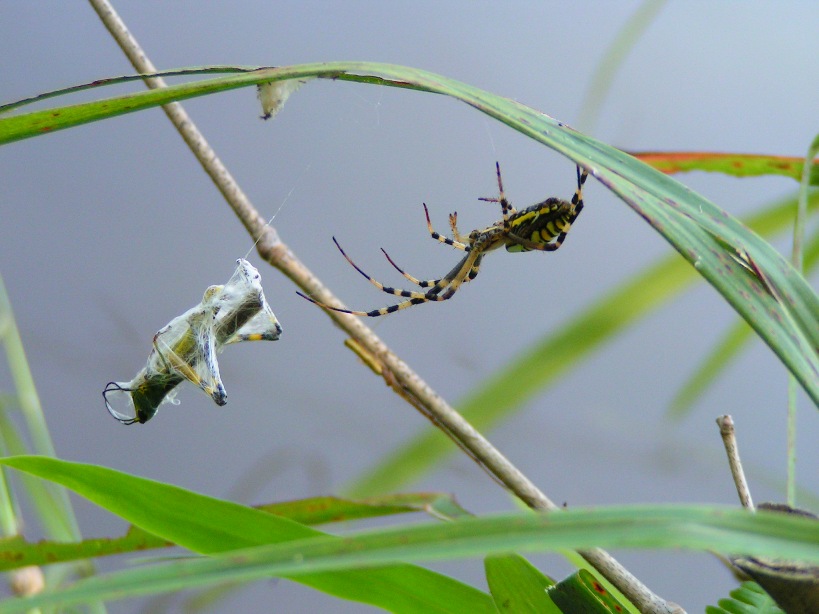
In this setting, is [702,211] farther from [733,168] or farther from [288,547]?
[733,168]

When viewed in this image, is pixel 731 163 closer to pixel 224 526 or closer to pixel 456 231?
pixel 456 231

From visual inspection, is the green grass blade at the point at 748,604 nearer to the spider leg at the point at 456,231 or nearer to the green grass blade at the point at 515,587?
the green grass blade at the point at 515,587

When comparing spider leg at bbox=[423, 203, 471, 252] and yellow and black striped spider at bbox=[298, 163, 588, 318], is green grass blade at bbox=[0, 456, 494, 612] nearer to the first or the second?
yellow and black striped spider at bbox=[298, 163, 588, 318]

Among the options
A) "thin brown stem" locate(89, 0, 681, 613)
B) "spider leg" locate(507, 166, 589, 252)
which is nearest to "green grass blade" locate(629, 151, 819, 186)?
"spider leg" locate(507, 166, 589, 252)

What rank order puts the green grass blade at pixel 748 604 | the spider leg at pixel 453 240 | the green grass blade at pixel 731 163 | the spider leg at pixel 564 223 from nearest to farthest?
the green grass blade at pixel 748 604
the green grass blade at pixel 731 163
the spider leg at pixel 564 223
the spider leg at pixel 453 240

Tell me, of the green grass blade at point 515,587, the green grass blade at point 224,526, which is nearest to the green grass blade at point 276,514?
the green grass blade at point 224,526

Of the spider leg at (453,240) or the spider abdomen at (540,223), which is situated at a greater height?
the spider leg at (453,240)

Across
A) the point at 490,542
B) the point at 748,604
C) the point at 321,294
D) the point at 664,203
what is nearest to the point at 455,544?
the point at 490,542

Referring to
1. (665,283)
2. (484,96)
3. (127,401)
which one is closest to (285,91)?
(484,96)
